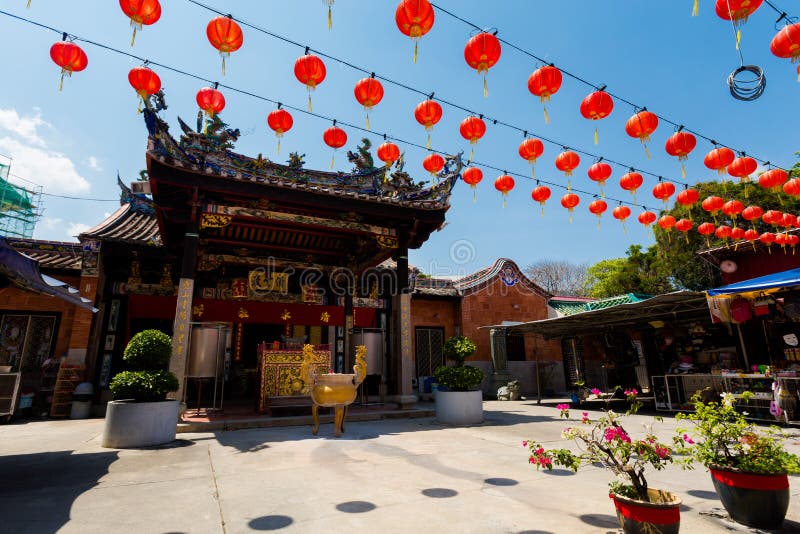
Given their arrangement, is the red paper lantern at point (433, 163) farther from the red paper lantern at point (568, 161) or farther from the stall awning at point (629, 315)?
the stall awning at point (629, 315)

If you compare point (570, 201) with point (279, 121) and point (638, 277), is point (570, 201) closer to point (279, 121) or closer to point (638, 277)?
point (279, 121)

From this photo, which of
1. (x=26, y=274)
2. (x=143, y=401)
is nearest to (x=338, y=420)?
(x=143, y=401)

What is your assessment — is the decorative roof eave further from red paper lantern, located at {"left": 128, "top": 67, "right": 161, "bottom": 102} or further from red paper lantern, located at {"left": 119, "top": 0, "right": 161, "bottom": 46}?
red paper lantern, located at {"left": 119, "top": 0, "right": 161, "bottom": 46}

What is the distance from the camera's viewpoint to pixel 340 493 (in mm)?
3658

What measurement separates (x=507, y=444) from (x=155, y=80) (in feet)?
26.2

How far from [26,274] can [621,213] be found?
11753 millimetres

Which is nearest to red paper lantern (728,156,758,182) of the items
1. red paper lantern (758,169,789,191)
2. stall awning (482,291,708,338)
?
red paper lantern (758,169,789,191)

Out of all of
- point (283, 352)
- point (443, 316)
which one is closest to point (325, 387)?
point (283, 352)

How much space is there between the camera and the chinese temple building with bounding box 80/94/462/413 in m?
8.69

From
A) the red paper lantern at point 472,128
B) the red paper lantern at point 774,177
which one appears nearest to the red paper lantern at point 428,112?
the red paper lantern at point 472,128

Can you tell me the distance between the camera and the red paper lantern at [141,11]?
16.4ft

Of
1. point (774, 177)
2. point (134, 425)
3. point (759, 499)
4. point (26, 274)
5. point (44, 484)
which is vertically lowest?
point (44, 484)

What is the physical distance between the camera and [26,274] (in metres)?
4.82

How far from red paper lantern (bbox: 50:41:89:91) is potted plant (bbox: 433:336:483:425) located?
8.08 metres
